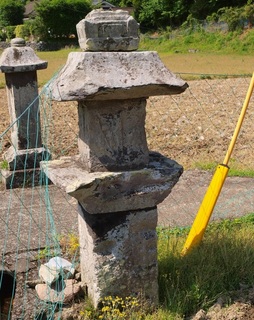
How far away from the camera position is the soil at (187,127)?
8.17m

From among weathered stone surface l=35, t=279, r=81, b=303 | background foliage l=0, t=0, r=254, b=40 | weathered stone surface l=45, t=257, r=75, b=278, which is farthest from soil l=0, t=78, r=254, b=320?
background foliage l=0, t=0, r=254, b=40

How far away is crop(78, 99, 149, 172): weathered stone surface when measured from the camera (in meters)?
3.02

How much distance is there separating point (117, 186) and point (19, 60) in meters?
3.91

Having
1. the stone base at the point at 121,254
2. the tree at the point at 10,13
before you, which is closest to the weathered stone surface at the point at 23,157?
the stone base at the point at 121,254

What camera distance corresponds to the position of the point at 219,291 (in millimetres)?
3414

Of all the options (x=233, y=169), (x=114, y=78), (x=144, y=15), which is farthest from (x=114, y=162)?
(x=144, y=15)

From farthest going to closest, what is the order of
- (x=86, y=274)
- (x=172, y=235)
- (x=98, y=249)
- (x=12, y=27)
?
(x=12, y=27)
(x=172, y=235)
(x=86, y=274)
(x=98, y=249)

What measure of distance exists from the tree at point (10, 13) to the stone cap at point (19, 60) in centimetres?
4904

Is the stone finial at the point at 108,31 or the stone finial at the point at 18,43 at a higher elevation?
the stone finial at the point at 108,31

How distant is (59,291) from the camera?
3.40 metres

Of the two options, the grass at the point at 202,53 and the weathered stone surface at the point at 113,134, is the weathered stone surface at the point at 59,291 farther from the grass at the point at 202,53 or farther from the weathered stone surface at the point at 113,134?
the grass at the point at 202,53

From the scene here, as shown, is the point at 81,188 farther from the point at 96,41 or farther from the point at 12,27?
the point at 12,27

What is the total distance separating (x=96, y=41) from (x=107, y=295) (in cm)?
164

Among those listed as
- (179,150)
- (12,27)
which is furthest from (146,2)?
(179,150)
